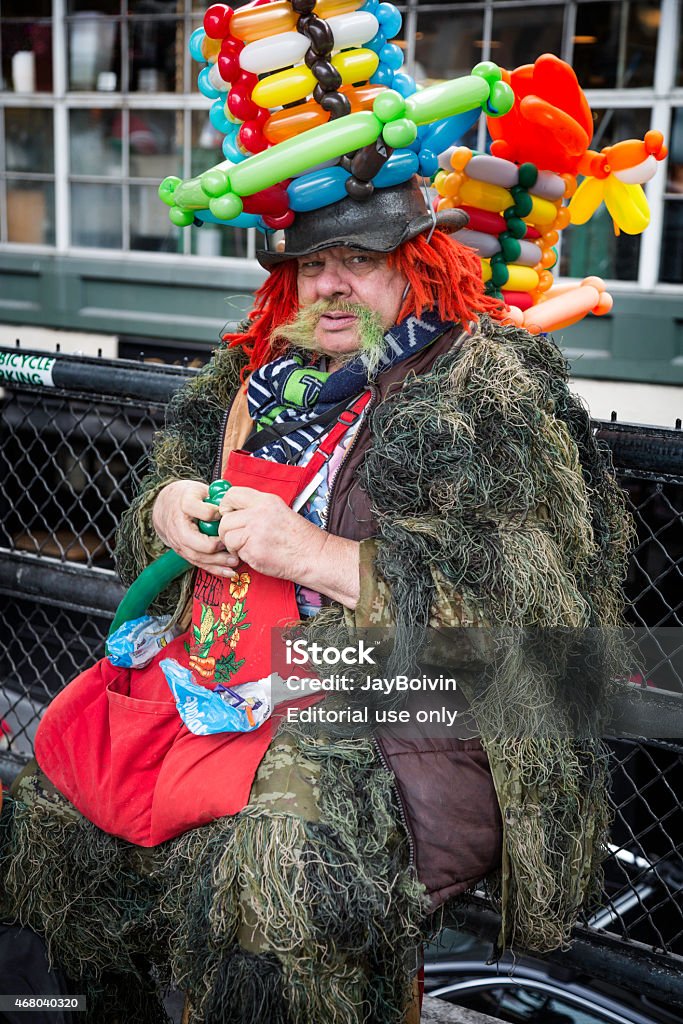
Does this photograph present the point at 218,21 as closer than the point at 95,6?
Yes

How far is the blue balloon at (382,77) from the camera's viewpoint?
1950 mm

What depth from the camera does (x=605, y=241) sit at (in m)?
5.20

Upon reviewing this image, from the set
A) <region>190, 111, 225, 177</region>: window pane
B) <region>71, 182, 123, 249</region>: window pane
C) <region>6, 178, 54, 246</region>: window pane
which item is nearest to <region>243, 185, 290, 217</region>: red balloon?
<region>190, 111, 225, 177</region>: window pane

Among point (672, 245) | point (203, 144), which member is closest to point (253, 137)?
point (672, 245)

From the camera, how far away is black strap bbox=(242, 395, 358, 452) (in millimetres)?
2006

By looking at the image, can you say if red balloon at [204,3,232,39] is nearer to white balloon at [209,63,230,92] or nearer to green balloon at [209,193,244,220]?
white balloon at [209,63,230,92]

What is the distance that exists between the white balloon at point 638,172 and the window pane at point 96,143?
4.75 metres

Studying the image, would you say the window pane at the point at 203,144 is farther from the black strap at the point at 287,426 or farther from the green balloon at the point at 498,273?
the black strap at the point at 287,426

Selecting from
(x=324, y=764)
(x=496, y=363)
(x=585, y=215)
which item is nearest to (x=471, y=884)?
(x=324, y=764)

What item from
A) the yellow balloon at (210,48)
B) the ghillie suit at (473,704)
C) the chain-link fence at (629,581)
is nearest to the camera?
the ghillie suit at (473,704)

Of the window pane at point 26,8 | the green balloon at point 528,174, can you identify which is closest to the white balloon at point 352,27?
the green balloon at point 528,174

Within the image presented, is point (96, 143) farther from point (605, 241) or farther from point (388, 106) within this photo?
point (388, 106)

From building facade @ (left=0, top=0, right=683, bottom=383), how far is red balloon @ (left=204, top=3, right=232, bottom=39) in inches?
124

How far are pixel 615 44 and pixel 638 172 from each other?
3.04 metres
